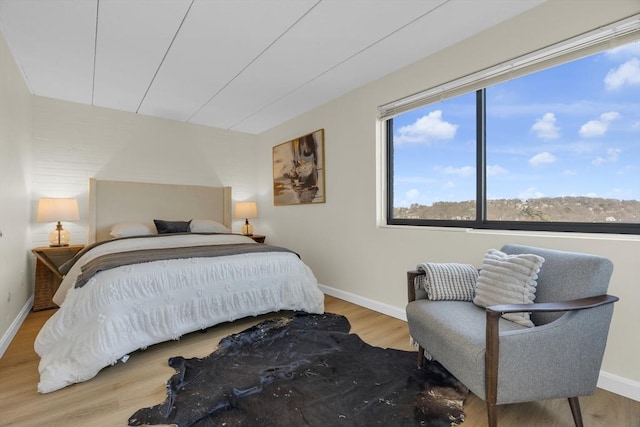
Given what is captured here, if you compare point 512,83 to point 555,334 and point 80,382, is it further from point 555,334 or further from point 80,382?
point 80,382

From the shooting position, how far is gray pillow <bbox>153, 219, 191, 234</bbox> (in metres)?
3.79

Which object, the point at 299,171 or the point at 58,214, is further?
the point at 299,171

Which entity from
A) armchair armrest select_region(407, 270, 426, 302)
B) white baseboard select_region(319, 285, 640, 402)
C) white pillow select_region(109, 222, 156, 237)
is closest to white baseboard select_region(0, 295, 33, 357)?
white pillow select_region(109, 222, 156, 237)

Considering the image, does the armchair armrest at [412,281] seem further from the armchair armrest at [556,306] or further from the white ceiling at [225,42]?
the white ceiling at [225,42]

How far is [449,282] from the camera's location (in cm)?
187

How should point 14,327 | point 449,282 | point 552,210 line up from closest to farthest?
point 449,282 < point 552,210 < point 14,327

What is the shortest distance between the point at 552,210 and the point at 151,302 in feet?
9.63

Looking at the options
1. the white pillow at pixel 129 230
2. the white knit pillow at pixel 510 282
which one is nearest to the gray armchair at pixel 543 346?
the white knit pillow at pixel 510 282

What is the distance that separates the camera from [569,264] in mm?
1547

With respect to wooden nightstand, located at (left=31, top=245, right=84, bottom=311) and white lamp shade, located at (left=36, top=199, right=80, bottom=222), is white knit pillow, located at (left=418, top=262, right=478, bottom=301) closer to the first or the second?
wooden nightstand, located at (left=31, top=245, right=84, bottom=311)

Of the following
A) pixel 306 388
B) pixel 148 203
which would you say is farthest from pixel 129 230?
pixel 306 388

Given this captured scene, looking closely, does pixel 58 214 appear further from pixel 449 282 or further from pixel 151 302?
pixel 449 282

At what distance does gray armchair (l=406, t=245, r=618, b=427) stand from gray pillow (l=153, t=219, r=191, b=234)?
3427 mm

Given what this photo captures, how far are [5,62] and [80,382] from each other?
2.49m
